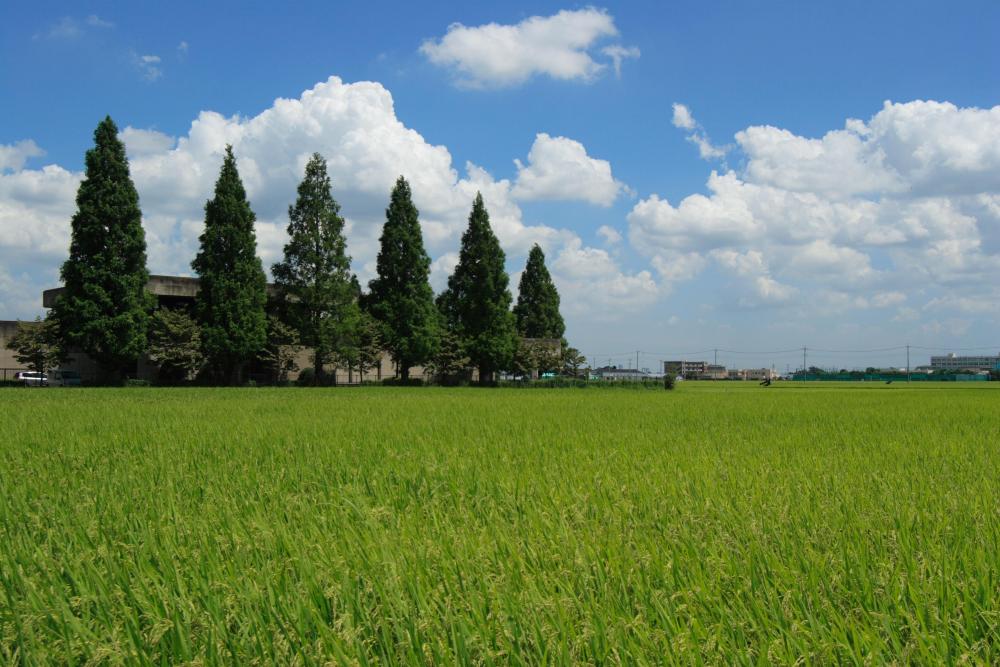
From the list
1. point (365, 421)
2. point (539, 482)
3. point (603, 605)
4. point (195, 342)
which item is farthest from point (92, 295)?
point (603, 605)

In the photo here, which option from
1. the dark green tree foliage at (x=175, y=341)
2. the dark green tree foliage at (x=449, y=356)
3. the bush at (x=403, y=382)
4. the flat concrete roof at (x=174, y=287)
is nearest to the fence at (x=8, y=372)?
the flat concrete roof at (x=174, y=287)

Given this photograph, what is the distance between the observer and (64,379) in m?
41.9

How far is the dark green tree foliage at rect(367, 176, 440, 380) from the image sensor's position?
45312 mm

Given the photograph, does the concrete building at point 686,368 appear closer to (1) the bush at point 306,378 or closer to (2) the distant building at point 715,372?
(2) the distant building at point 715,372

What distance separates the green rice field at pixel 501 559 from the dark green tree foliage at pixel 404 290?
37112mm

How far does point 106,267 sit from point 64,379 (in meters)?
9.34

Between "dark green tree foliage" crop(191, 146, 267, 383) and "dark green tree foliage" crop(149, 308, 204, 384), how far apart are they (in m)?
0.59

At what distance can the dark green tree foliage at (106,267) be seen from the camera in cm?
3631

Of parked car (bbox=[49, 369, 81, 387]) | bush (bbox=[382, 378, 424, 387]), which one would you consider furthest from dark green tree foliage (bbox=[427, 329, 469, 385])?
parked car (bbox=[49, 369, 81, 387])

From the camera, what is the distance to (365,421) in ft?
44.4

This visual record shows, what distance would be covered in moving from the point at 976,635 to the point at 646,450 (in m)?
6.31

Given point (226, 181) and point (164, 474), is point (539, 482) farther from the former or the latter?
point (226, 181)

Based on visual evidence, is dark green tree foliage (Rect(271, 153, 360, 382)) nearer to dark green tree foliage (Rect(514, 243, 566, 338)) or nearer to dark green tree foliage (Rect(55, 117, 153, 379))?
dark green tree foliage (Rect(55, 117, 153, 379))

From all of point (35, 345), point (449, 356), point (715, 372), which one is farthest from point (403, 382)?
point (715, 372)
